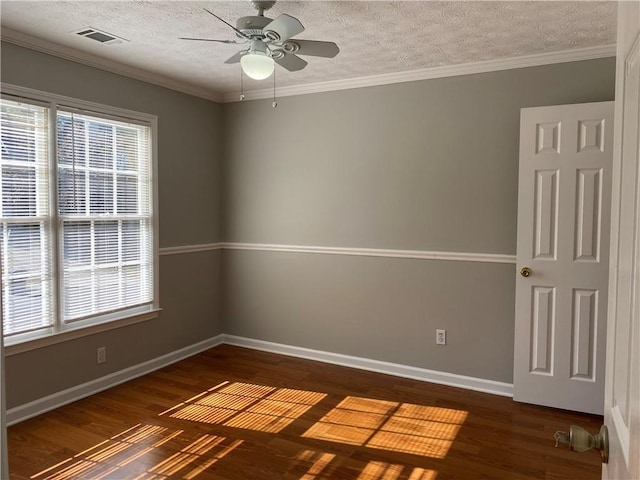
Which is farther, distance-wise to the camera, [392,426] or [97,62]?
[97,62]

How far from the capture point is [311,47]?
2.59 meters

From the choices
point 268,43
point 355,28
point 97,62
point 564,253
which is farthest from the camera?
point 97,62

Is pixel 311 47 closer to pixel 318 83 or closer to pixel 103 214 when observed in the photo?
pixel 318 83

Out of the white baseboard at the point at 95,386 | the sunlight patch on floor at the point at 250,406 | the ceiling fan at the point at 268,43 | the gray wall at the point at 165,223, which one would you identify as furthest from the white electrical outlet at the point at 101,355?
the ceiling fan at the point at 268,43

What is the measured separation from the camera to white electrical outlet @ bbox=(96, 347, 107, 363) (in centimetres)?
362

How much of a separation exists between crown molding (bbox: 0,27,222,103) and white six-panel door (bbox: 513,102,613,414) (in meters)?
2.88

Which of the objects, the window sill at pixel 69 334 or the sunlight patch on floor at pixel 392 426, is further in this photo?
the window sill at pixel 69 334

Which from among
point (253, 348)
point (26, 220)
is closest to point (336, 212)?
point (253, 348)

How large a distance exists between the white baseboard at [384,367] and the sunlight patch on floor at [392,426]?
0.50m

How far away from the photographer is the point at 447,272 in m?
3.81

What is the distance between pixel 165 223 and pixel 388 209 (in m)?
1.98

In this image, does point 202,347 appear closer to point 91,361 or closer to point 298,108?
point 91,361

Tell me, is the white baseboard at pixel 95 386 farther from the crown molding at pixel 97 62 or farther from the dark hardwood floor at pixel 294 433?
the crown molding at pixel 97 62

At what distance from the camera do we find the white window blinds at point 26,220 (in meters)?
2.99
